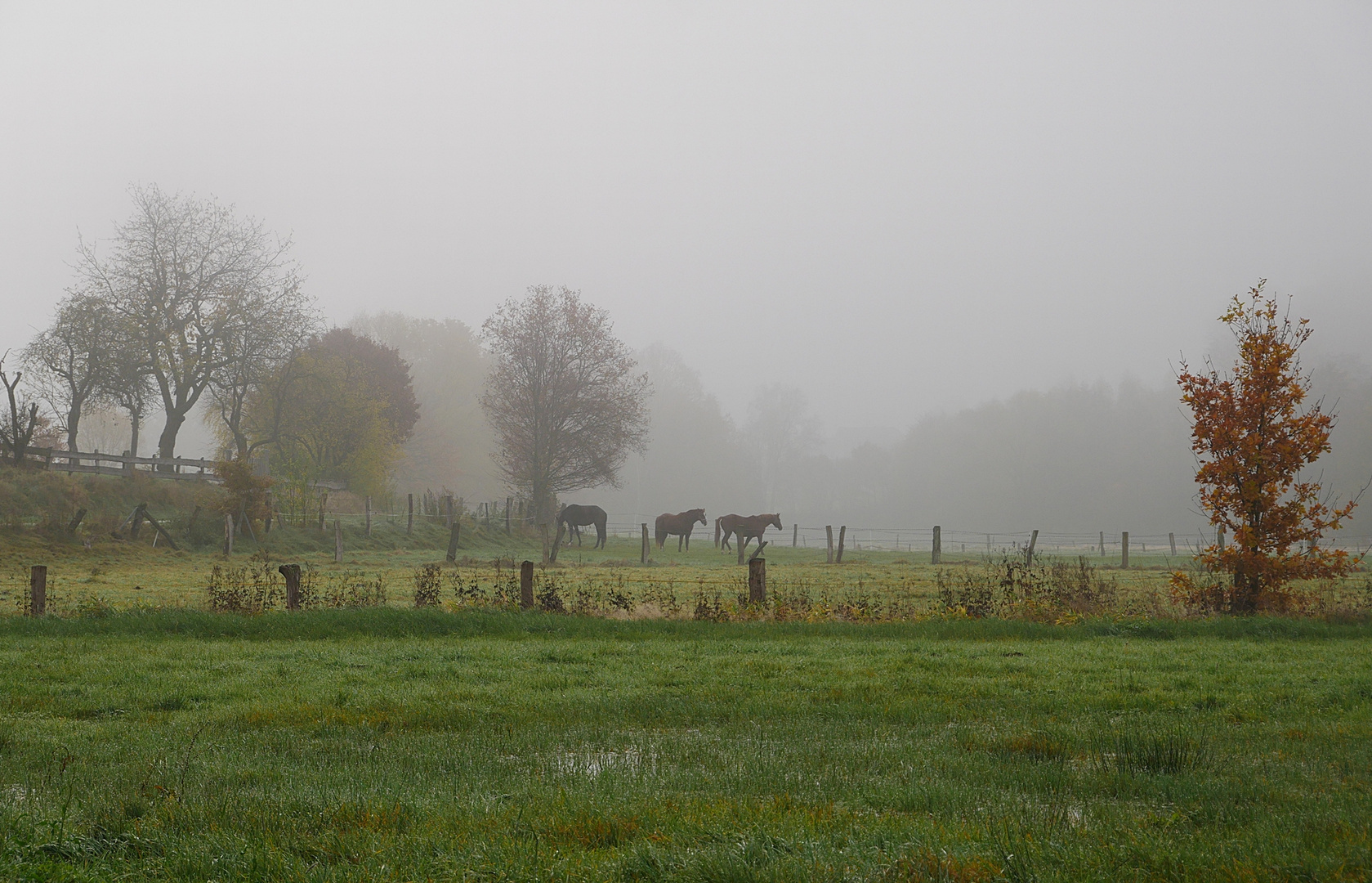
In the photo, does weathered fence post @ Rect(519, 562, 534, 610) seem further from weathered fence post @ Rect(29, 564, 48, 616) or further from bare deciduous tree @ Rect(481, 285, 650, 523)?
bare deciduous tree @ Rect(481, 285, 650, 523)

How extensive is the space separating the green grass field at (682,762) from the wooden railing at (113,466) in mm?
25014

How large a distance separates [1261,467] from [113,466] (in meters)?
39.5

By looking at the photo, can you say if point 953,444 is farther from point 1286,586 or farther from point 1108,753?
point 1108,753

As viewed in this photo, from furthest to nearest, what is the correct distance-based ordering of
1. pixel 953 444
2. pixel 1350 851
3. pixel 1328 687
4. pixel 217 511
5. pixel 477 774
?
pixel 953 444 < pixel 217 511 < pixel 1328 687 < pixel 477 774 < pixel 1350 851

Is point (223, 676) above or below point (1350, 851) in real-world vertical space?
below

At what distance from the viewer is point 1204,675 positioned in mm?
10188

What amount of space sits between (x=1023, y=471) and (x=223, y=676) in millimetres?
89405

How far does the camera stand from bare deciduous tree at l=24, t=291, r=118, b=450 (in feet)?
128

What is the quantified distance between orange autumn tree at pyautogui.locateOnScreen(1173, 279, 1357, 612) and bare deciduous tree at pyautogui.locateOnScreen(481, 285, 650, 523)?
34491 mm

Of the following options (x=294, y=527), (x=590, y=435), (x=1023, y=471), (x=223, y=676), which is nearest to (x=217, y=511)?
(x=294, y=527)

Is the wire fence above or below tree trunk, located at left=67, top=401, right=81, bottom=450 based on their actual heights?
below

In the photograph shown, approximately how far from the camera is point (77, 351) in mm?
39281

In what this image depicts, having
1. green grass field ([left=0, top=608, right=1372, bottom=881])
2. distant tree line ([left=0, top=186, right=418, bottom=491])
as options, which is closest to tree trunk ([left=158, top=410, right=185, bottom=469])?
distant tree line ([left=0, top=186, right=418, bottom=491])

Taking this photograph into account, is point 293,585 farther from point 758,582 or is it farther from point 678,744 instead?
point 678,744
